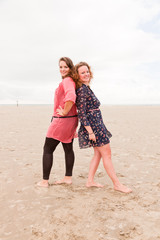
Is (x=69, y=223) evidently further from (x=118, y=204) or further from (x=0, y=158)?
(x=0, y=158)

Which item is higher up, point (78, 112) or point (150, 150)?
point (78, 112)

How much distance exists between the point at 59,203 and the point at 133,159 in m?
2.91

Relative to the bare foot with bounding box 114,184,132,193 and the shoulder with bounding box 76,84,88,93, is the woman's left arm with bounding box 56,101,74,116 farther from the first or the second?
the bare foot with bounding box 114,184,132,193

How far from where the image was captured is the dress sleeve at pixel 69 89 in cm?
301

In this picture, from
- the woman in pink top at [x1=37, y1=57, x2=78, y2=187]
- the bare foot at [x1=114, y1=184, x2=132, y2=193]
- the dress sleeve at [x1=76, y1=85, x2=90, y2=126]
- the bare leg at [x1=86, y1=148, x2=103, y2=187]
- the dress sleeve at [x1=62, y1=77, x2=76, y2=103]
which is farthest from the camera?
the bare leg at [x1=86, y1=148, x2=103, y2=187]

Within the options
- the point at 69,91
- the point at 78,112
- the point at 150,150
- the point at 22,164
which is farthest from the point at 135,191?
the point at 150,150

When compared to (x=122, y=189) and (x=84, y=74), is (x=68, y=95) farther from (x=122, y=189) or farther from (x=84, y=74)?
(x=122, y=189)

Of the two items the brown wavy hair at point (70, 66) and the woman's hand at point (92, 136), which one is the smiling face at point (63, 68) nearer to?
the brown wavy hair at point (70, 66)

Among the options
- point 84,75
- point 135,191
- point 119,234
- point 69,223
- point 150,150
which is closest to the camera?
point 119,234

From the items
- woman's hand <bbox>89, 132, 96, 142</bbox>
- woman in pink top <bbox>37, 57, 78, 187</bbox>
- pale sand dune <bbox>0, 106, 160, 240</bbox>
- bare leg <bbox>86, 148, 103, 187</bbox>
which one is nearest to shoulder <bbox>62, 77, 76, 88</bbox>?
woman in pink top <bbox>37, 57, 78, 187</bbox>

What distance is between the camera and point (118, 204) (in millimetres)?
3008

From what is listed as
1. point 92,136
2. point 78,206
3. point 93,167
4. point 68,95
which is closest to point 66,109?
point 68,95

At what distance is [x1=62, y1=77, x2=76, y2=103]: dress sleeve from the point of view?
3.01 m

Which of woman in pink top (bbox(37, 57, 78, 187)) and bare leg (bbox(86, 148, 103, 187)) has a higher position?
woman in pink top (bbox(37, 57, 78, 187))
